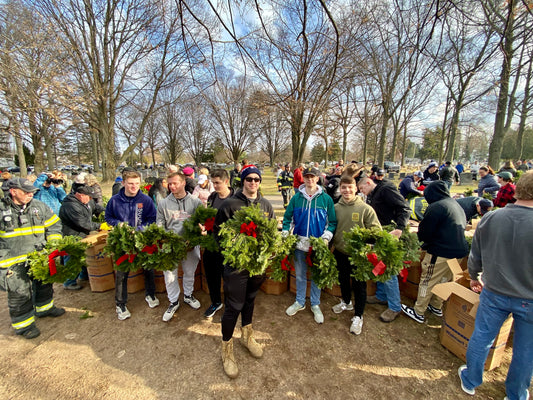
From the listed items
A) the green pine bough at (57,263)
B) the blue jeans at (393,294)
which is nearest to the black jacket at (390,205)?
the blue jeans at (393,294)

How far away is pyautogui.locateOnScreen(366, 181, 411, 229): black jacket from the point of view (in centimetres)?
352

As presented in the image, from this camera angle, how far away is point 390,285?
11.5 feet

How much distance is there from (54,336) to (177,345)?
1733mm

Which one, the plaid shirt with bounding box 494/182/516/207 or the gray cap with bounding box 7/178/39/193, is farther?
the plaid shirt with bounding box 494/182/516/207

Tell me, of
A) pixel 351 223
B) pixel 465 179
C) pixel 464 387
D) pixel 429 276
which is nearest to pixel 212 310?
pixel 351 223

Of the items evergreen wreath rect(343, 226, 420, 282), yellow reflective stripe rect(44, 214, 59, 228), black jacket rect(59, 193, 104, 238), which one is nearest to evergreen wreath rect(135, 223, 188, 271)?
yellow reflective stripe rect(44, 214, 59, 228)

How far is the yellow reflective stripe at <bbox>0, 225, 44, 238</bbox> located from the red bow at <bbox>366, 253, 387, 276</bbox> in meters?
4.37

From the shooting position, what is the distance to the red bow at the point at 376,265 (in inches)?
112

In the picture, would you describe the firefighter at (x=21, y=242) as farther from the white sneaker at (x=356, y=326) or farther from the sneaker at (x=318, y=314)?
the white sneaker at (x=356, y=326)

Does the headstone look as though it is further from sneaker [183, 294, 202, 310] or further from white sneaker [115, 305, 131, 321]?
white sneaker [115, 305, 131, 321]

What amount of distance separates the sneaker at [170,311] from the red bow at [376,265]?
9.53 feet

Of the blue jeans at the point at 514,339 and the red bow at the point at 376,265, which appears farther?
the red bow at the point at 376,265

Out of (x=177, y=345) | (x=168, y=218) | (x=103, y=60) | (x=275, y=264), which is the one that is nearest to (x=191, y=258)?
(x=168, y=218)

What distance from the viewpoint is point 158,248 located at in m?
3.34
